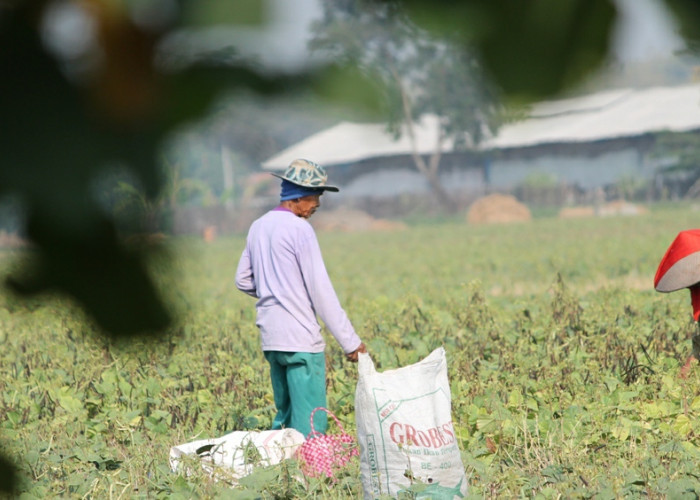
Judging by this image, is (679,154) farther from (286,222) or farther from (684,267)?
(684,267)

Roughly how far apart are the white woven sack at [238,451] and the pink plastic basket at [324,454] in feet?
0.23

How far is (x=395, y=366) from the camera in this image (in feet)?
20.5

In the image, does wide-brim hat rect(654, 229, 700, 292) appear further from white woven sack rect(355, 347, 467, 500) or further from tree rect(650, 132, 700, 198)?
tree rect(650, 132, 700, 198)

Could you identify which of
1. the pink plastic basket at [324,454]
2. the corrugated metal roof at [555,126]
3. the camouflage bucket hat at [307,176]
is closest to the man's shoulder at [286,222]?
the camouflage bucket hat at [307,176]

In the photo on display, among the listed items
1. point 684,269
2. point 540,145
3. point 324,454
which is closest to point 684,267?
→ point 684,269

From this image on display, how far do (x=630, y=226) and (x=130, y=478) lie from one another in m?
19.8

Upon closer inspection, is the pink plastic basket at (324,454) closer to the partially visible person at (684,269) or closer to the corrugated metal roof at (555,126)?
the partially visible person at (684,269)

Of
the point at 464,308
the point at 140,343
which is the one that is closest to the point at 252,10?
the point at 140,343

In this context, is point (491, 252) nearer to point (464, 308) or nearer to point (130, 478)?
point (464, 308)

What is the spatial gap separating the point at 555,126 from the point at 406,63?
0.11 metres

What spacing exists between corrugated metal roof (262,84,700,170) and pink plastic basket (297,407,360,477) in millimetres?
3100

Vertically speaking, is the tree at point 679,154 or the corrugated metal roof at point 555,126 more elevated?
the corrugated metal roof at point 555,126

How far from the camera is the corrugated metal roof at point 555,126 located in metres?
0.64

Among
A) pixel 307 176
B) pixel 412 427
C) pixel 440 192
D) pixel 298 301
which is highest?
pixel 307 176
